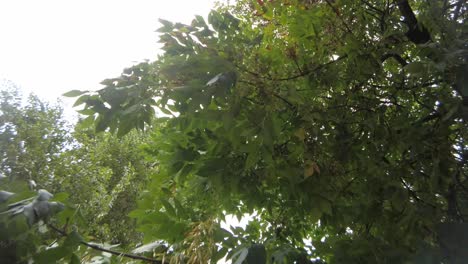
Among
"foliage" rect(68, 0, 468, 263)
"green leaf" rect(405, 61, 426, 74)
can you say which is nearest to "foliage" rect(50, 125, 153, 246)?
"foliage" rect(68, 0, 468, 263)

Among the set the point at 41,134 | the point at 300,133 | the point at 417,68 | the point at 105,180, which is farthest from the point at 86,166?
the point at 417,68

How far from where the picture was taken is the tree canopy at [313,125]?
1.28 metres

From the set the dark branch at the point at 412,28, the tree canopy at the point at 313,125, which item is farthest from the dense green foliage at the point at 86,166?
the dark branch at the point at 412,28

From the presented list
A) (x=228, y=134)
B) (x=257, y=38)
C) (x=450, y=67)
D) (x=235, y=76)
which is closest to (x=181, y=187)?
(x=228, y=134)

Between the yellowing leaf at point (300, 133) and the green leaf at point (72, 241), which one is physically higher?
the yellowing leaf at point (300, 133)

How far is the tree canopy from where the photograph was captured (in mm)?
1279

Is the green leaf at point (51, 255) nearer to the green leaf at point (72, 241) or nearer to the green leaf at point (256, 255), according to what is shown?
the green leaf at point (72, 241)

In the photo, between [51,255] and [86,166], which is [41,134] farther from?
[51,255]

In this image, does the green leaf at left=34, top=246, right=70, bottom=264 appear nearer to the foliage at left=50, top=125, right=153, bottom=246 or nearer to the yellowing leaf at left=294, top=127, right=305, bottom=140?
the yellowing leaf at left=294, top=127, right=305, bottom=140

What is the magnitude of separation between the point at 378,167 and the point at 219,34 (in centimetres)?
85

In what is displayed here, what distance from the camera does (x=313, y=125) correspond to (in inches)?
55.7

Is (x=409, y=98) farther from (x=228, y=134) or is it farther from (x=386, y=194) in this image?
(x=228, y=134)

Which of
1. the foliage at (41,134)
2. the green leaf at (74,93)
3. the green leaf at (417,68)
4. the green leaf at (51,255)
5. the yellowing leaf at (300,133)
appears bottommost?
the green leaf at (51,255)

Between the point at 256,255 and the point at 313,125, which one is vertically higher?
the point at 313,125
